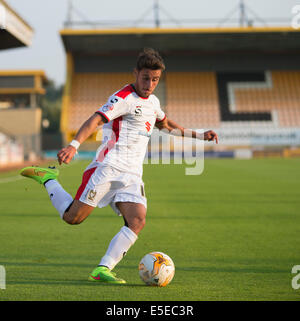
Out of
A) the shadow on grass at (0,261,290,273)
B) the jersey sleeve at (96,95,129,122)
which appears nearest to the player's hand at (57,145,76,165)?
the jersey sleeve at (96,95,129,122)

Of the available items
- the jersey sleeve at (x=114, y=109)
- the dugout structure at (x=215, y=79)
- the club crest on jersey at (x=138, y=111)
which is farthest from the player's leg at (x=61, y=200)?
the dugout structure at (x=215, y=79)

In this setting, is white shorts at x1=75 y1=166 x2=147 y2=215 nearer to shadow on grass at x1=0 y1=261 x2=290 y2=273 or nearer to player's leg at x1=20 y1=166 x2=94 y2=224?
player's leg at x1=20 y1=166 x2=94 y2=224

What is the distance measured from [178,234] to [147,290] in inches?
122

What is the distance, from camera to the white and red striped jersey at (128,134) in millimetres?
4744

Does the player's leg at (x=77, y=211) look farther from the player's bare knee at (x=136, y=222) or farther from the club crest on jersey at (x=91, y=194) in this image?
the player's bare knee at (x=136, y=222)

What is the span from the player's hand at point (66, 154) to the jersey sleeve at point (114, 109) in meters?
0.51

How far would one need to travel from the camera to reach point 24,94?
48.3 metres

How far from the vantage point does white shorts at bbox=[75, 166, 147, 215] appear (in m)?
4.71

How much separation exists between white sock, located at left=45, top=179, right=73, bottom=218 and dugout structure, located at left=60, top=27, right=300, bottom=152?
3548cm

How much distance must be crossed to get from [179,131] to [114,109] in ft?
3.66

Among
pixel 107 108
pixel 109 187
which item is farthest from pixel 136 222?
pixel 107 108

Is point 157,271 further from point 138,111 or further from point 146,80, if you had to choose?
point 146,80
